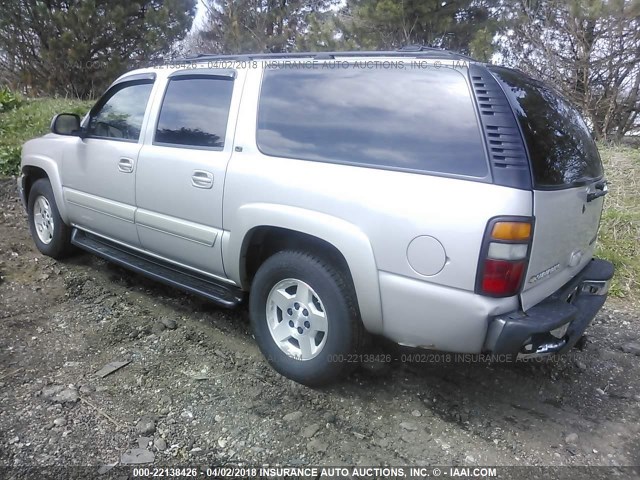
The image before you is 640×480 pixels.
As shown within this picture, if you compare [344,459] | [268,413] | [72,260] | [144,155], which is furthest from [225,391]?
[72,260]

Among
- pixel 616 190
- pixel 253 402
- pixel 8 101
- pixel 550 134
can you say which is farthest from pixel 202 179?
pixel 8 101

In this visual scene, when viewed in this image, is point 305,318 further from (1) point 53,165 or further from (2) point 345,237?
(1) point 53,165

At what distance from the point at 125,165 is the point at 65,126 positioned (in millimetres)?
897

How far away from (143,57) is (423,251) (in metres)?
11.5

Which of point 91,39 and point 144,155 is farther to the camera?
point 91,39

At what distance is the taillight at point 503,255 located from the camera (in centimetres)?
208

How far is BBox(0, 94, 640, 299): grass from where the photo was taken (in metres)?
4.63

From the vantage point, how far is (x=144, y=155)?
11.4 feet

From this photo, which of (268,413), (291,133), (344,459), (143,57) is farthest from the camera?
(143,57)

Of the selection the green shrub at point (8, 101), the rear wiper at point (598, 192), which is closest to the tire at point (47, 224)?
the rear wiper at point (598, 192)

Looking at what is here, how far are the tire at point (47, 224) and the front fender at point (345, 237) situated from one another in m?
2.53

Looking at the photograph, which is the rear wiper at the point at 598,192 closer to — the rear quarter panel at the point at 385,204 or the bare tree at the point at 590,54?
the rear quarter panel at the point at 385,204

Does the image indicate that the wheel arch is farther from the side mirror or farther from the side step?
the side mirror

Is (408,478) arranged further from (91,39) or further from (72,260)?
(91,39)
